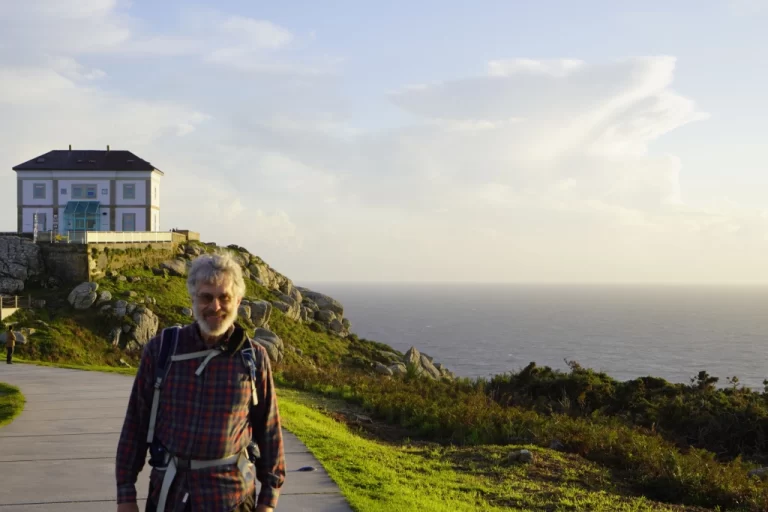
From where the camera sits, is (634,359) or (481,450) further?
(634,359)

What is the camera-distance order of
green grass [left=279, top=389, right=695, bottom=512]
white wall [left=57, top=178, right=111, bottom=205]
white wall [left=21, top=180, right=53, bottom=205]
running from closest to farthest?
green grass [left=279, top=389, right=695, bottom=512], white wall [left=21, top=180, right=53, bottom=205], white wall [left=57, top=178, right=111, bottom=205]

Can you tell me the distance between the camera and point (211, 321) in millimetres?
4277

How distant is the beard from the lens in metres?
4.27

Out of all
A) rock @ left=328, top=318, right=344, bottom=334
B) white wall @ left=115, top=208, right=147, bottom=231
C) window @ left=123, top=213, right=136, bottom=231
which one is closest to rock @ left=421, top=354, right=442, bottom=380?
rock @ left=328, top=318, right=344, bottom=334

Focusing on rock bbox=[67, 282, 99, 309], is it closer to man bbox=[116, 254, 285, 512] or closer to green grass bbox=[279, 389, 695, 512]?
green grass bbox=[279, 389, 695, 512]

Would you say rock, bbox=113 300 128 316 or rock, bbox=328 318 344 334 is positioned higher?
rock, bbox=113 300 128 316

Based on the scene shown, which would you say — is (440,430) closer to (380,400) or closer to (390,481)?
(380,400)

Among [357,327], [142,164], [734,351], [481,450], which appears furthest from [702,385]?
[357,327]

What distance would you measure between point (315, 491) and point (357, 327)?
121485 millimetres

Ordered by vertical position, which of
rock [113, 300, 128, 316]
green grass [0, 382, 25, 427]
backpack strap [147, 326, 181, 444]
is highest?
backpack strap [147, 326, 181, 444]

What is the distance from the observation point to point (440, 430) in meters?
15.1

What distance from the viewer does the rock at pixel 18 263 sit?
3608 cm

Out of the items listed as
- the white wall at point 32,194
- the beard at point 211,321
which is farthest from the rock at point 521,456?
the white wall at point 32,194

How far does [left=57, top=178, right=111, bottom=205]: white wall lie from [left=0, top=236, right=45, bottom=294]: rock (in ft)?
42.5
